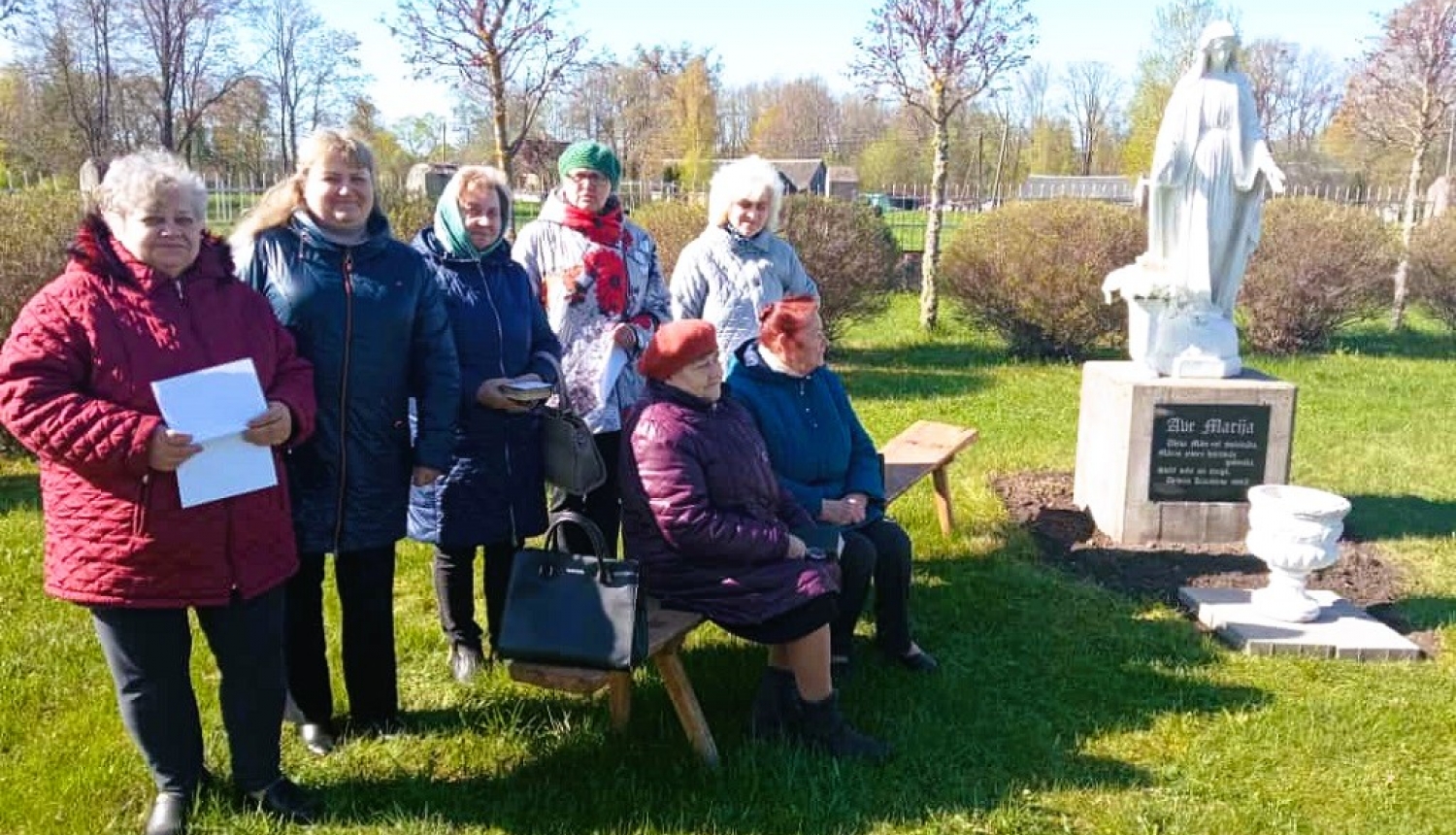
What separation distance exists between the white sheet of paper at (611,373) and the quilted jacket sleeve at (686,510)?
678 millimetres

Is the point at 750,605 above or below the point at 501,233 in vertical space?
below

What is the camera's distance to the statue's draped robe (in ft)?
19.3

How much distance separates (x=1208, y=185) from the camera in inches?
235

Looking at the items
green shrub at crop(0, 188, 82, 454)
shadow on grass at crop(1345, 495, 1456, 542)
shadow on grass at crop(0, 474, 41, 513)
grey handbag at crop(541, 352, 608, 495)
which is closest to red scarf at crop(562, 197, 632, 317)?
grey handbag at crop(541, 352, 608, 495)

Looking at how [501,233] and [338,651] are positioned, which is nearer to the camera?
[501,233]

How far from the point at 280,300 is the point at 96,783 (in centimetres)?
146

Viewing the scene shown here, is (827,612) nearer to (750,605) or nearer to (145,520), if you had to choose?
(750,605)

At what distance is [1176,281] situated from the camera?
606cm

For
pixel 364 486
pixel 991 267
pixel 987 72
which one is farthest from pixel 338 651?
pixel 987 72

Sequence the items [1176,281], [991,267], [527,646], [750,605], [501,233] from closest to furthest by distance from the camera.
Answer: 1. [527,646]
2. [750,605]
3. [501,233]
4. [1176,281]
5. [991,267]

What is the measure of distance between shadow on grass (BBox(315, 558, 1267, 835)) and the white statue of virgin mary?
73.6 inches

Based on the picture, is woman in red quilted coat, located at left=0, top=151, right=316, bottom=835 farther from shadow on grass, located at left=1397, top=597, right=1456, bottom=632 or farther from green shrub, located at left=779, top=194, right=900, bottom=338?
green shrub, located at left=779, top=194, right=900, bottom=338

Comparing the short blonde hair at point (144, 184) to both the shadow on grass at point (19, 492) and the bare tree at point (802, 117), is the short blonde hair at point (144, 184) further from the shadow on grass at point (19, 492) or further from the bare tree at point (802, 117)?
the bare tree at point (802, 117)

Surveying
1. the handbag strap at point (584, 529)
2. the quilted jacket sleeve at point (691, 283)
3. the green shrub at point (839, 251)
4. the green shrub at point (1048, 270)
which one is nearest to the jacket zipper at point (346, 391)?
the handbag strap at point (584, 529)
